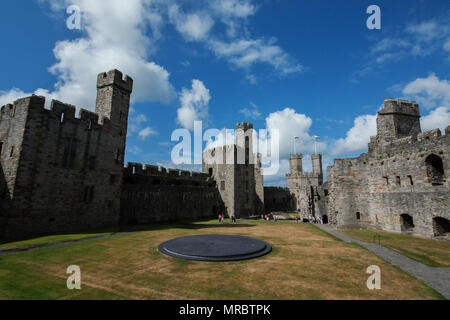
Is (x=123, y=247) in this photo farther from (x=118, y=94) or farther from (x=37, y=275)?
(x=118, y=94)

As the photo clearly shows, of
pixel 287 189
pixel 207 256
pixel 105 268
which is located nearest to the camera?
pixel 105 268

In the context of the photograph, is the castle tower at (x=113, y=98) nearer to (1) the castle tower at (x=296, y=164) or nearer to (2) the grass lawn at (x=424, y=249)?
(2) the grass lawn at (x=424, y=249)

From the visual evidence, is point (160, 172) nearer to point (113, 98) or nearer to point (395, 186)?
point (113, 98)

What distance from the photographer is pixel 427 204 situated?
1780 cm

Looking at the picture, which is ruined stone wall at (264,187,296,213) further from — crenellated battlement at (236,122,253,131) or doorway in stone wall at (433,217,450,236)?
doorway in stone wall at (433,217,450,236)

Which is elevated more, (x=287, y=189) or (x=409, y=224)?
(x=287, y=189)

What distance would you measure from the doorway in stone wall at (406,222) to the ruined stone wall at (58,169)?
2895 centimetres

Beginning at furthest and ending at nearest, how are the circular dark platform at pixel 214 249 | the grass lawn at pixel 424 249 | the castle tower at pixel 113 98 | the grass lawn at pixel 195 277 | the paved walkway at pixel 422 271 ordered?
1. the castle tower at pixel 113 98
2. the grass lawn at pixel 424 249
3. the circular dark platform at pixel 214 249
4. the paved walkway at pixel 422 271
5. the grass lawn at pixel 195 277

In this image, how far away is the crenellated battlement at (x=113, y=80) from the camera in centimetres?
2403

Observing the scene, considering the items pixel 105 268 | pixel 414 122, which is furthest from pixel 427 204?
pixel 105 268

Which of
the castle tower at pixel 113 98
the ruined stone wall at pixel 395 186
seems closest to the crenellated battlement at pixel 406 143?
the ruined stone wall at pixel 395 186

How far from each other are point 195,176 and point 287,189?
123ft

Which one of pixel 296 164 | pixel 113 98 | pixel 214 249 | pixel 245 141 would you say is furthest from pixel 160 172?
pixel 296 164

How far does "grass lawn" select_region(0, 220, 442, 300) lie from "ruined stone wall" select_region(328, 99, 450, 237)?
10295 millimetres
